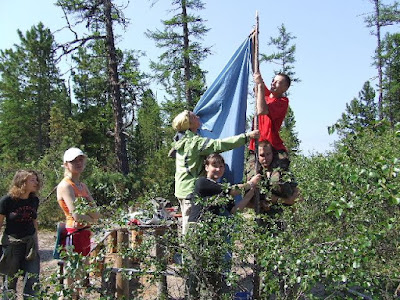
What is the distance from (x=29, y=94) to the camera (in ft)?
88.9

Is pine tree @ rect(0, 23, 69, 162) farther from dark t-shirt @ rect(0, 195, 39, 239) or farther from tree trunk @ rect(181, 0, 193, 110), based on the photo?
dark t-shirt @ rect(0, 195, 39, 239)

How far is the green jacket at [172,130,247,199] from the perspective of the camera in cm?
350

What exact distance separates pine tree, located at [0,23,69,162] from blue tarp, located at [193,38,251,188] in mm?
23101

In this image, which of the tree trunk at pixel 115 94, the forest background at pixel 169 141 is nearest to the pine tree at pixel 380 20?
the forest background at pixel 169 141

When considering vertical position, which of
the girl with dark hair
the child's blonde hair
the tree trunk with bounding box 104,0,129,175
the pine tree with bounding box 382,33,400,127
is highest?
the pine tree with bounding box 382,33,400,127

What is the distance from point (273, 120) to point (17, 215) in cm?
228

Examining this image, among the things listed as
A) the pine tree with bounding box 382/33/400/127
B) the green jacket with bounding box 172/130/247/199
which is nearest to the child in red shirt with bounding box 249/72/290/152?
the green jacket with bounding box 172/130/247/199

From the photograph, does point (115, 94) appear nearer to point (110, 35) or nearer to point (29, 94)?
point (110, 35)

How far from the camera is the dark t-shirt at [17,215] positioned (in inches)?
152

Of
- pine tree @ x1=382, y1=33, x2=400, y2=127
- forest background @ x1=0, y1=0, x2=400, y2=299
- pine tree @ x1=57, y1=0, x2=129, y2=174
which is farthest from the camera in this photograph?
pine tree @ x1=382, y1=33, x2=400, y2=127

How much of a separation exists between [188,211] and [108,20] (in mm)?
12365

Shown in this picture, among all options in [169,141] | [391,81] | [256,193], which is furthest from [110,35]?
[391,81]

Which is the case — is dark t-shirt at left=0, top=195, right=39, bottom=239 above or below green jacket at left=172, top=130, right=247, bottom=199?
below

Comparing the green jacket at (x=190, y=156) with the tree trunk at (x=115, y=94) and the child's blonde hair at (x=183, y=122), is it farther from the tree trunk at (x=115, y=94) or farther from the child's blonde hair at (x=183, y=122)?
the tree trunk at (x=115, y=94)
